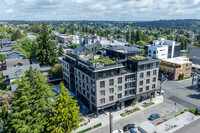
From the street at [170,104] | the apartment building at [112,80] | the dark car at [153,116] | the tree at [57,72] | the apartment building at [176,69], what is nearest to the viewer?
the street at [170,104]

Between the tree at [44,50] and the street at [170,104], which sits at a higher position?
the tree at [44,50]

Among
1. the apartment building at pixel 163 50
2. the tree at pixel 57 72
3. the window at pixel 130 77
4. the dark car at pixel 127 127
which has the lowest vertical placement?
the dark car at pixel 127 127

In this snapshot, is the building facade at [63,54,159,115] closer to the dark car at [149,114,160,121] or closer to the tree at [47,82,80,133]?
the dark car at [149,114,160,121]

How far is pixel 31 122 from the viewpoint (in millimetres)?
31391

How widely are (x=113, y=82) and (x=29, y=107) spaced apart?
78.3ft


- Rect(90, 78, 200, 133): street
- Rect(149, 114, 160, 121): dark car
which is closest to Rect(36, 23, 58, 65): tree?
Rect(90, 78, 200, 133): street

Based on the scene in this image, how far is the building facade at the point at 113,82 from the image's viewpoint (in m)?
45.1

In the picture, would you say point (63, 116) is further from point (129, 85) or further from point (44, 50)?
point (44, 50)

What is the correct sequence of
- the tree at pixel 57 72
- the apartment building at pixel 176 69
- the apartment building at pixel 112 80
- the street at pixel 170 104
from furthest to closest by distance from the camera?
the apartment building at pixel 176 69 < the tree at pixel 57 72 < the apartment building at pixel 112 80 < the street at pixel 170 104

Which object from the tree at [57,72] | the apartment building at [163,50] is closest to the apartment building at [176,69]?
the apartment building at [163,50]

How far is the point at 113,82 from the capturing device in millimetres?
46562

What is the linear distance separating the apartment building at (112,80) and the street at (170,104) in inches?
217

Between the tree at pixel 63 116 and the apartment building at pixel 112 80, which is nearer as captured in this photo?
the tree at pixel 63 116

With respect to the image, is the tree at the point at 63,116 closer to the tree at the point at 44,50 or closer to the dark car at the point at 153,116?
the dark car at the point at 153,116
